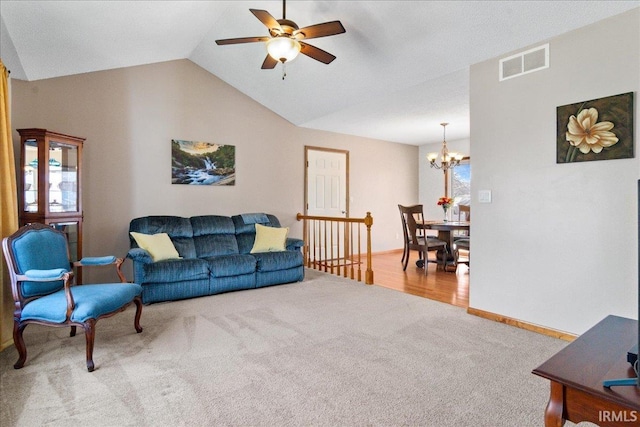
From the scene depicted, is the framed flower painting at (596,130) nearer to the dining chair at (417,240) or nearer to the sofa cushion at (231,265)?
the dining chair at (417,240)

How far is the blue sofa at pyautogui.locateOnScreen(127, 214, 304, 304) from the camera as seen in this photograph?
378 cm

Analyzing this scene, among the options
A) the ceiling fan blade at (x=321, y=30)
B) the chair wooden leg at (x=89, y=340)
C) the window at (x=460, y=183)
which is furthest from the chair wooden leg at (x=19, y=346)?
the window at (x=460, y=183)

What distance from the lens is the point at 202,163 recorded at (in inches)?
200

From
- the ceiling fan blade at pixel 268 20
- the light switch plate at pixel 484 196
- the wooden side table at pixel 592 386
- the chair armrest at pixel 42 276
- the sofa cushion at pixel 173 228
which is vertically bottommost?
the wooden side table at pixel 592 386

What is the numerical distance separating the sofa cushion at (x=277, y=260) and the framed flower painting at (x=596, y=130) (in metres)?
3.17

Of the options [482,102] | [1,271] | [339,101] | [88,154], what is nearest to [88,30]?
[88,154]

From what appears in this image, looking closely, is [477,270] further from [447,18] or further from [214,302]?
[214,302]

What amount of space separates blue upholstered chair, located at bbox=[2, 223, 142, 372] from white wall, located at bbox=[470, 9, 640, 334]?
322cm

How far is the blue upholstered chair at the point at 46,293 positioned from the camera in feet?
7.40

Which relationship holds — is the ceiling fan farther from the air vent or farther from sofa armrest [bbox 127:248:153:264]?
sofa armrest [bbox 127:248:153:264]

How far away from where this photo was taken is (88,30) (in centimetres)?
339

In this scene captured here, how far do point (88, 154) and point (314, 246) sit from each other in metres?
3.57

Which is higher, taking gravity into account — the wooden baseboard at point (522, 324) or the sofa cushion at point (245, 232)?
the sofa cushion at point (245, 232)

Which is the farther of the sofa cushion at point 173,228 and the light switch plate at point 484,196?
the sofa cushion at point 173,228
